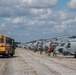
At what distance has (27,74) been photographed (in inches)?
854

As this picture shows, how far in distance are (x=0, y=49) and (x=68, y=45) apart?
10772 millimetres

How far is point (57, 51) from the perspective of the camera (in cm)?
5566

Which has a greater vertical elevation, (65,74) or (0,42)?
(0,42)

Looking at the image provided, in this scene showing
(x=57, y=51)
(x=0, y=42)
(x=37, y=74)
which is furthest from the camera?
(x=57, y=51)

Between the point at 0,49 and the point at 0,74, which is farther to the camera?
the point at 0,49

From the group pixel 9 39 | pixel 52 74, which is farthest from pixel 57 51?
pixel 52 74

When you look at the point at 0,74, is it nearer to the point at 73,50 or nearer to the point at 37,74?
the point at 37,74

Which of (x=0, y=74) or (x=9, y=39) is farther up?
(x=9, y=39)

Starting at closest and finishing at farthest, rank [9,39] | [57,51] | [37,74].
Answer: [37,74], [9,39], [57,51]

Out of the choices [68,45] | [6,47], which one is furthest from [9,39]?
[68,45]

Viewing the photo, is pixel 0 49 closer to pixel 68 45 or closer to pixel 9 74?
pixel 68 45

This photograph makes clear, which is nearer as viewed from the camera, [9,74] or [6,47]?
[9,74]

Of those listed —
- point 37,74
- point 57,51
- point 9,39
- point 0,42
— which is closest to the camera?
point 37,74

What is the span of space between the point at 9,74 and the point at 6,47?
74.1 ft
